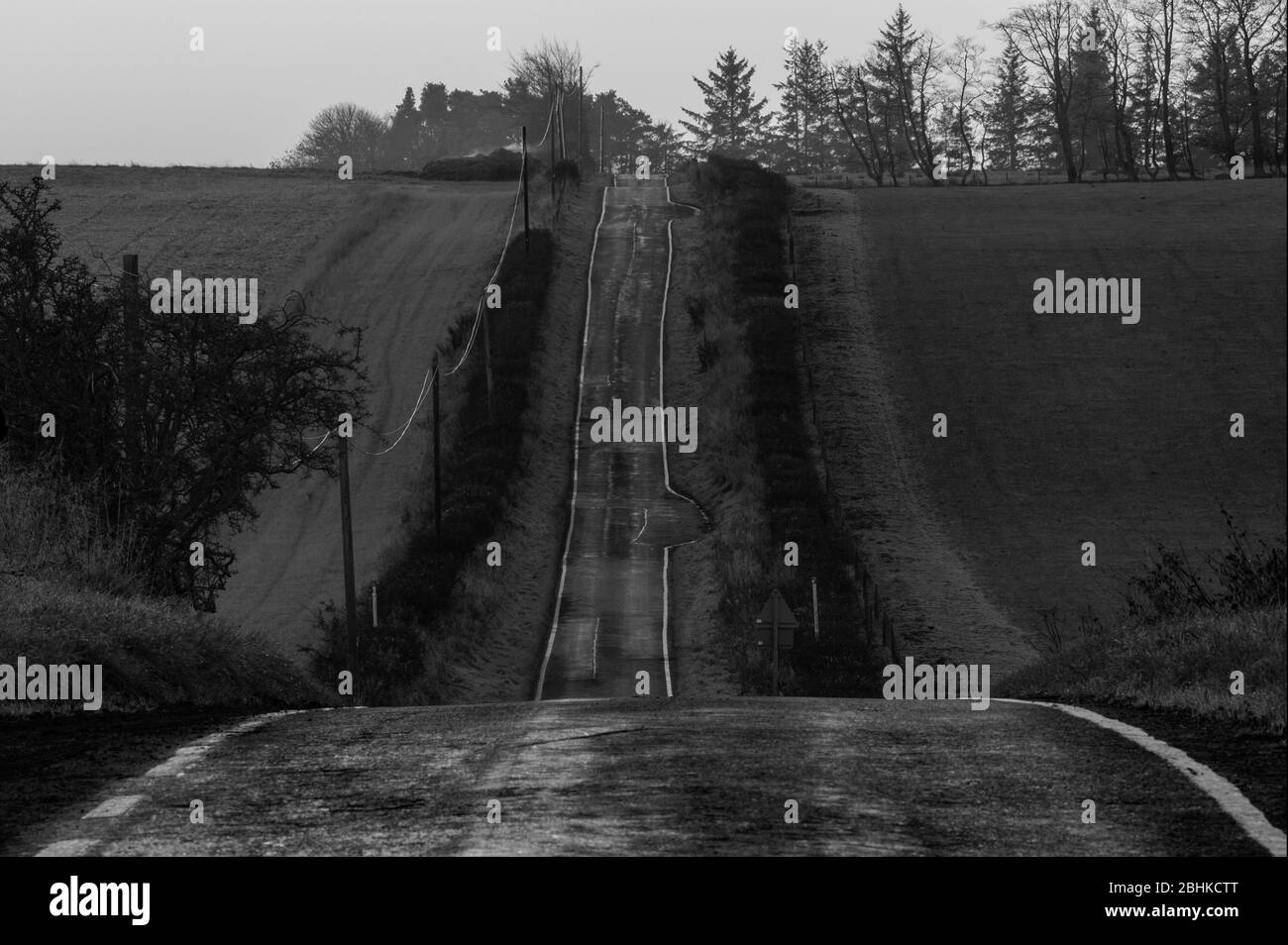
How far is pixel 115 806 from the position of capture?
7855 mm

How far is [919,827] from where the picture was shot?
703 centimetres

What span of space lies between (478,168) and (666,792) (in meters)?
90.6

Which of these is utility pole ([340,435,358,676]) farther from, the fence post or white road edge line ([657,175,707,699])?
the fence post

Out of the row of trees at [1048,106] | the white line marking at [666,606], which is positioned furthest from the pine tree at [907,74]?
the white line marking at [666,606]

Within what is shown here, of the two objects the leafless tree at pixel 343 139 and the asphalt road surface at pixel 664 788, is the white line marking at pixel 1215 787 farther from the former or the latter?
the leafless tree at pixel 343 139

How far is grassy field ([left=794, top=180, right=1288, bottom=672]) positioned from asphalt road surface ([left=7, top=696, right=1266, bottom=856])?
19.4 meters

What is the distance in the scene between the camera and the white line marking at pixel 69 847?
666 cm

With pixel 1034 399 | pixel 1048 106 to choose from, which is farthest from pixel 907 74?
pixel 1034 399

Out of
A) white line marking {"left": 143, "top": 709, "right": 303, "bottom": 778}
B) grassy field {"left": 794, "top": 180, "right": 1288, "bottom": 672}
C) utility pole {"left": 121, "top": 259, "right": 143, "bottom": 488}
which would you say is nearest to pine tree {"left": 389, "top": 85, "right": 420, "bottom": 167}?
grassy field {"left": 794, "top": 180, "right": 1288, "bottom": 672}

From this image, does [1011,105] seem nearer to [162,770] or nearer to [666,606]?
[666,606]

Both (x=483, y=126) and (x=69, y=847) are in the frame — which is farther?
(x=483, y=126)

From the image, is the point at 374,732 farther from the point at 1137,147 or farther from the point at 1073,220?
the point at 1137,147
